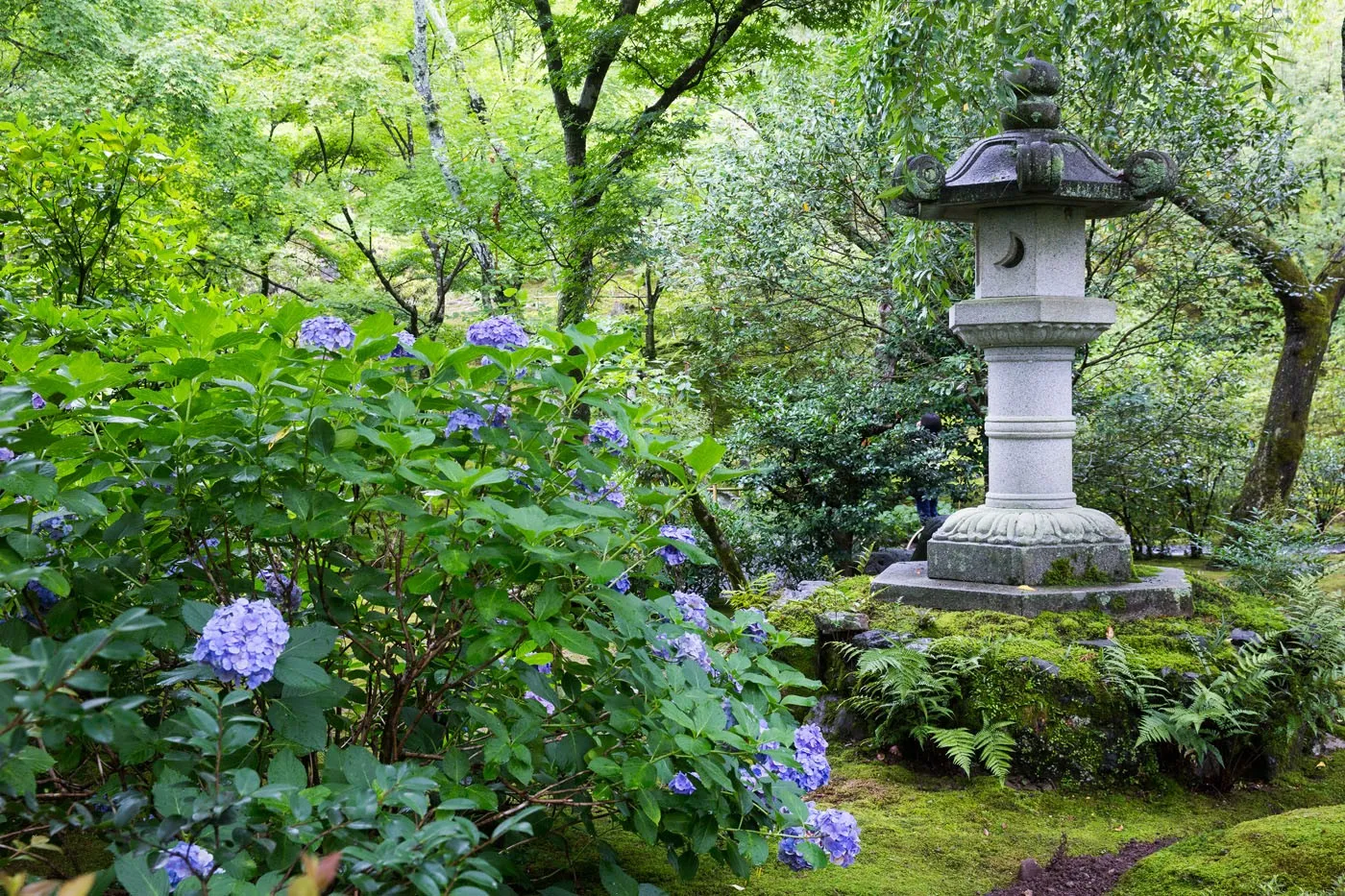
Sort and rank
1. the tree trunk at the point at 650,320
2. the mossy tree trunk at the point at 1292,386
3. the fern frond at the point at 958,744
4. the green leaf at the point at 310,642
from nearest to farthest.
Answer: the green leaf at the point at 310,642 < the fern frond at the point at 958,744 < the mossy tree trunk at the point at 1292,386 < the tree trunk at the point at 650,320

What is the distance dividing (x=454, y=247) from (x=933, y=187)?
38.2ft

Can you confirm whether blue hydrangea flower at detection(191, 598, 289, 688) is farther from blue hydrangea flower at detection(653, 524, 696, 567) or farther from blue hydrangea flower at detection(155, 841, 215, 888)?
blue hydrangea flower at detection(653, 524, 696, 567)

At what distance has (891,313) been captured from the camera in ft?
30.7

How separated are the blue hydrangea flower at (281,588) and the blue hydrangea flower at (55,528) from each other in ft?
1.27

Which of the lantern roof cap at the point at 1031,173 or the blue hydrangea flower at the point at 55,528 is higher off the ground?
the lantern roof cap at the point at 1031,173

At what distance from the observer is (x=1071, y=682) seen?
13.6ft

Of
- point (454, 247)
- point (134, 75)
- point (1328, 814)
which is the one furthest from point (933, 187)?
point (454, 247)

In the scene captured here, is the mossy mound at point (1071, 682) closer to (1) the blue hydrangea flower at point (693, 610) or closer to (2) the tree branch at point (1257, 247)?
(1) the blue hydrangea flower at point (693, 610)

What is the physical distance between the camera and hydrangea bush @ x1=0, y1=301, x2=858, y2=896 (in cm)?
145

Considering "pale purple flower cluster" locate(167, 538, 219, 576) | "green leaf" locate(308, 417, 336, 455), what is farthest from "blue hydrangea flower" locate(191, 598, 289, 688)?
Result: "pale purple flower cluster" locate(167, 538, 219, 576)

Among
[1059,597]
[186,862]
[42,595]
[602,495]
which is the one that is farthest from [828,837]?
[1059,597]

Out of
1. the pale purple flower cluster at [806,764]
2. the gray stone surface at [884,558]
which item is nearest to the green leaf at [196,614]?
the pale purple flower cluster at [806,764]

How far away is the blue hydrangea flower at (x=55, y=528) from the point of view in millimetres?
1804

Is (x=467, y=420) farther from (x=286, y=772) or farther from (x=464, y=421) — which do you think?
(x=286, y=772)
